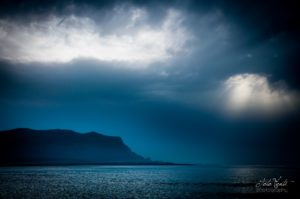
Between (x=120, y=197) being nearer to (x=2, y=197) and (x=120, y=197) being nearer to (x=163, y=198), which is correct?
(x=163, y=198)

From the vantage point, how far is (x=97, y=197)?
5531 cm

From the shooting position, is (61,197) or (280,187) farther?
(280,187)

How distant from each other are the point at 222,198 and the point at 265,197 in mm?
8897

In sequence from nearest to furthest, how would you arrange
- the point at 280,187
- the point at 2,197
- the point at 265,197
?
the point at 2,197
the point at 265,197
the point at 280,187

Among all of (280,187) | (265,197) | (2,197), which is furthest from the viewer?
(280,187)

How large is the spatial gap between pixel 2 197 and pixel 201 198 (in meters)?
36.7

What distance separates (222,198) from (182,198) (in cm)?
769

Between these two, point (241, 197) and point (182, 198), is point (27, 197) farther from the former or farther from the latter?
point (241, 197)

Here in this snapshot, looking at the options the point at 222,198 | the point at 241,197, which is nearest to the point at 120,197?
the point at 222,198

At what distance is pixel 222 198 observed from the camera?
180 feet

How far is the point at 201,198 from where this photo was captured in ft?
178

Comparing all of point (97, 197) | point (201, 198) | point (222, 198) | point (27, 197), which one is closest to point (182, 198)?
point (201, 198)

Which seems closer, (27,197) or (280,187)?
(27,197)

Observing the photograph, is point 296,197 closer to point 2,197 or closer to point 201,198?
point 201,198
